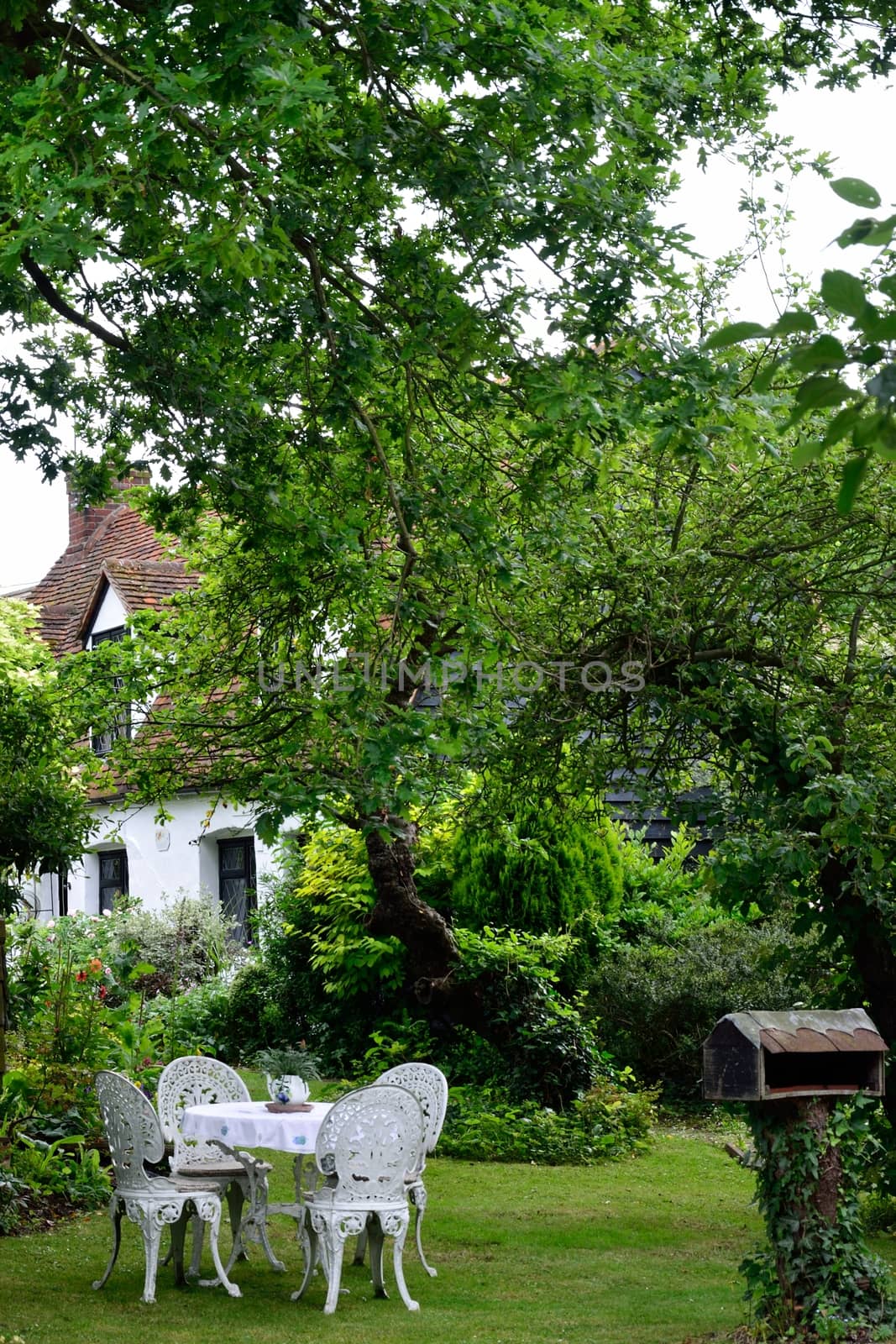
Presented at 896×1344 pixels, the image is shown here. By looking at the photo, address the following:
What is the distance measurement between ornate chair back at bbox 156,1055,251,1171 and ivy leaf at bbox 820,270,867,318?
25.2 ft

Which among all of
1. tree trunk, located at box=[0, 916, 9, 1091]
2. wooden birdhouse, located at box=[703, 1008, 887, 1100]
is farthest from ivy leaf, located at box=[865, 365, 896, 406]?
tree trunk, located at box=[0, 916, 9, 1091]

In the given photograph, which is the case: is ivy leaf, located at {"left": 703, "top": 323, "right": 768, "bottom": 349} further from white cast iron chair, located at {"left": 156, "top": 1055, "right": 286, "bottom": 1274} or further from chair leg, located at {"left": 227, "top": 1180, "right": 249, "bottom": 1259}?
chair leg, located at {"left": 227, "top": 1180, "right": 249, "bottom": 1259}

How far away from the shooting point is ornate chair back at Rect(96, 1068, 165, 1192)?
7.31m

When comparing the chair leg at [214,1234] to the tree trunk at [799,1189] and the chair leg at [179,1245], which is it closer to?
the chair leg at [179,1245]

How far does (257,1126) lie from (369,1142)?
77 cm

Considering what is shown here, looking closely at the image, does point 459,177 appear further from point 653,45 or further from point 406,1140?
point 406,1140

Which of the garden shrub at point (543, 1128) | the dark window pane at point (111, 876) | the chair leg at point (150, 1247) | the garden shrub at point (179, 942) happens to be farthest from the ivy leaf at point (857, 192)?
the dark window pane at point (111, 876)

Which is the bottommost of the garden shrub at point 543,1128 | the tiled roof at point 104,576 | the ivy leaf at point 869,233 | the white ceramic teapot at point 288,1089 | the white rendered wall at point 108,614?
the garden shrub at point 543,1128

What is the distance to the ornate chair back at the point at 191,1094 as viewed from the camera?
8.40m

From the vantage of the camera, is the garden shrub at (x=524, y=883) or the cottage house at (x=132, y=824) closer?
the garden shrub at (x=524, y=883)

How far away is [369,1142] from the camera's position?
284 inches

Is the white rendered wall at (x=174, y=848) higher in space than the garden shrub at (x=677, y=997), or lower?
higher

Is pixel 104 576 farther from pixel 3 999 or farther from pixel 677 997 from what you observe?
pixel 3 999

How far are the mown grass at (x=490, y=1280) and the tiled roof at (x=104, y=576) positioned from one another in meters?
11.1
